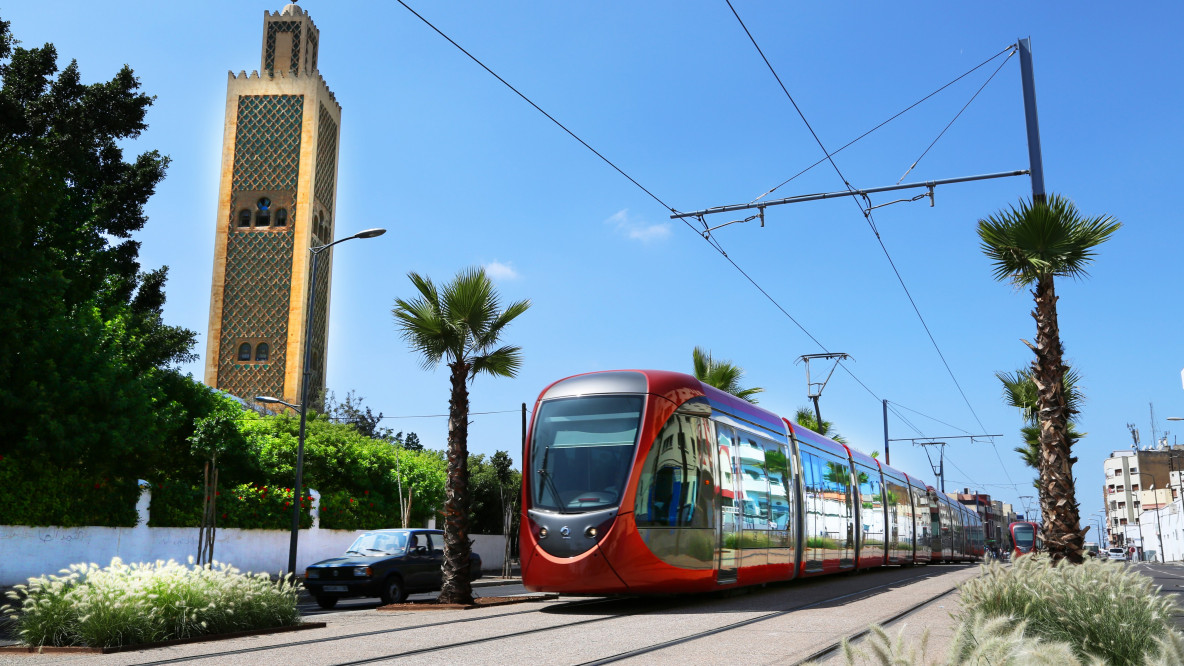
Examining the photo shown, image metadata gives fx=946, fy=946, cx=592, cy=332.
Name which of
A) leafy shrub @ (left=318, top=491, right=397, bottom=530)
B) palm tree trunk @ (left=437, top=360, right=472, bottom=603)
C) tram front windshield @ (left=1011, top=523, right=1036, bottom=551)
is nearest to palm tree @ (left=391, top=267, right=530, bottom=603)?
palm tree trunk @ (left=437, top=360, right=472, bottom=603)

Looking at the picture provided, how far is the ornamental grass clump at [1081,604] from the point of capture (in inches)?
277

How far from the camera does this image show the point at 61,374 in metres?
21.7

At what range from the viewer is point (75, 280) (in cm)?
2417

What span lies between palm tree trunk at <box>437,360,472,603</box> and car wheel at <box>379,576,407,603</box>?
255 cm

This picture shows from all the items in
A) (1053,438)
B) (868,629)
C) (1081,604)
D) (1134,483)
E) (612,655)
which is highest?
(1134,483)

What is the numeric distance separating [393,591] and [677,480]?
8162 millimetres

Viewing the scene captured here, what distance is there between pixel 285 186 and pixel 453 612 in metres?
57.8

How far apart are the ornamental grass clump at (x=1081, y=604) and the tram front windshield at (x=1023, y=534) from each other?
157ft

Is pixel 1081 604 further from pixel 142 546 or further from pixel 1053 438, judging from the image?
pixel 142 546

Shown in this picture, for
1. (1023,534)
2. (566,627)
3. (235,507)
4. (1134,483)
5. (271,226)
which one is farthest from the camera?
(1134,483)

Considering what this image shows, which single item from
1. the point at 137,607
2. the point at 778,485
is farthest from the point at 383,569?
the point at 137,607

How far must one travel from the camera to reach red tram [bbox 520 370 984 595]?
1209cm

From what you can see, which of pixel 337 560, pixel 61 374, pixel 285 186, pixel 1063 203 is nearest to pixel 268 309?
pixel 285 186

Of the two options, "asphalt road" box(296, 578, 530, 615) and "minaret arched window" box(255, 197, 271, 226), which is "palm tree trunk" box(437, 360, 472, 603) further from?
"minaret arched window" box(255, 197, 271, 226)
